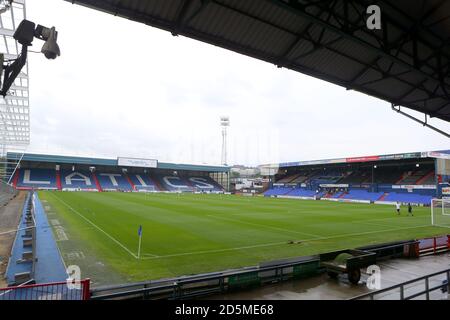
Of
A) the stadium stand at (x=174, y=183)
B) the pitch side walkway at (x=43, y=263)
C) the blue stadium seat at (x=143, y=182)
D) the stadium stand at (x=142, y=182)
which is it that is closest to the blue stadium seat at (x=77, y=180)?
the stadium stand at (x=142, y=182)

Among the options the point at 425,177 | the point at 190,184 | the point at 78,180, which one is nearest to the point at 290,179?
the point at 190,184

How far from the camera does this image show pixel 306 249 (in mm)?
15922

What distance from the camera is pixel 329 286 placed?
10.1 m

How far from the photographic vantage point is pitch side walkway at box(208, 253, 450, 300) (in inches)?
359

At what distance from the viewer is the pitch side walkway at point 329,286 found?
911 cm

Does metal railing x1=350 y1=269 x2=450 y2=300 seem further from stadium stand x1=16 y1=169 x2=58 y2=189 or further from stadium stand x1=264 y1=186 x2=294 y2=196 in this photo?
stadium stand x1=16 y1=169 x2=58 y2=189

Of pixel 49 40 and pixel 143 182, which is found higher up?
pixel 49 40

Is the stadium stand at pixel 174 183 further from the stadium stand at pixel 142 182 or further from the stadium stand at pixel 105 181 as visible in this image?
the stadium stand at pixel 142 182

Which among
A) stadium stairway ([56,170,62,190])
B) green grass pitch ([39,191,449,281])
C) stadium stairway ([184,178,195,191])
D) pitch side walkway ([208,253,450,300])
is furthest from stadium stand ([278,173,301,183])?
pitch side walkway ([208,253,450,300])

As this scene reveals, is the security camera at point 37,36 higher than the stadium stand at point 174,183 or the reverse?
higher

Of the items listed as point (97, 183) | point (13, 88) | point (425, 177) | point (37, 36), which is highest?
point (13, 88)

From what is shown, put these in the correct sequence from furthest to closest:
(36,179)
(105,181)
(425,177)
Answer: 1. (105,181)
2. (36,179)
3. (425,177)

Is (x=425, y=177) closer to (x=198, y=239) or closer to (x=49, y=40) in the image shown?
(x=198, y=239)

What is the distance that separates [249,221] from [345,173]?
175 ft
